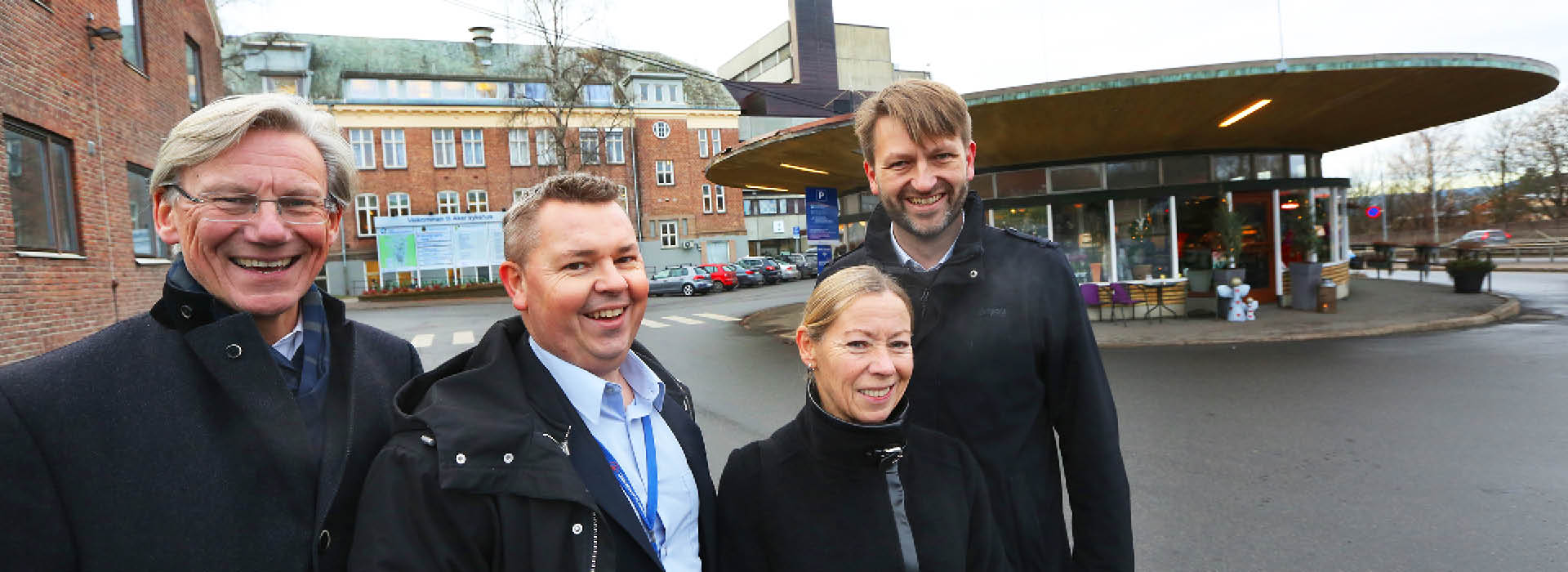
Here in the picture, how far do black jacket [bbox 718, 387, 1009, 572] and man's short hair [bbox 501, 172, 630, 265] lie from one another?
746 mm

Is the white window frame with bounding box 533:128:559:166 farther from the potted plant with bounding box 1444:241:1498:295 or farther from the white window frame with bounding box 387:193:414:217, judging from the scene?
the potted plant with bounding box 1444:241:1498:295

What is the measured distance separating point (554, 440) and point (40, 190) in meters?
11.9

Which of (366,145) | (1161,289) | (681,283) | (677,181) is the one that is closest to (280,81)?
(366,145)

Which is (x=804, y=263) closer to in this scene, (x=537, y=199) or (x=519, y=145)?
(x=519, y=145)

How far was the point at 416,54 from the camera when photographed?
44312 millimetres

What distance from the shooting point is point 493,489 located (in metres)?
1.44

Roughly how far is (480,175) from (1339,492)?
1744 inches

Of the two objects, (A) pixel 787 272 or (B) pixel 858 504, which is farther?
(A) pixel 787 272

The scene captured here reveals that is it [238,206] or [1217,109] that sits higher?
[1217,109]

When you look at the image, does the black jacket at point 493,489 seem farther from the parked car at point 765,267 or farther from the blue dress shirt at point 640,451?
the parked car at point 765,267

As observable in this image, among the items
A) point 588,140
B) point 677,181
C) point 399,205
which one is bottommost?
point 399,205

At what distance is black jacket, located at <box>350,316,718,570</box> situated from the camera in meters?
1.39

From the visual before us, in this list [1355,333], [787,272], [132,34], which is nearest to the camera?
[1355,333]

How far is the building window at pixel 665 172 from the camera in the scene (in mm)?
46250
